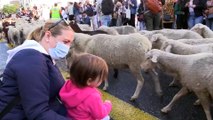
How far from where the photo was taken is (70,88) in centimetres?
219

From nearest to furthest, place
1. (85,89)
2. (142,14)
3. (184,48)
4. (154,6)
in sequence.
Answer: (85,89)
(184,48)
(154,6)
(142,14)

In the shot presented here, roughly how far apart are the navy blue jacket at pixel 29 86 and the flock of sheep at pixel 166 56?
222 cm

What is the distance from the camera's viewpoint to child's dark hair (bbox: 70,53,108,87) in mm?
2068

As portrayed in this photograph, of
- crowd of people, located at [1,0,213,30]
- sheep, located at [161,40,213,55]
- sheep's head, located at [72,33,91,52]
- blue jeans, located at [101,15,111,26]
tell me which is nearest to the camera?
sheep, located at [161,40,213,55]

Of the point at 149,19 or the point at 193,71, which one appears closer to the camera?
the point at 193,71


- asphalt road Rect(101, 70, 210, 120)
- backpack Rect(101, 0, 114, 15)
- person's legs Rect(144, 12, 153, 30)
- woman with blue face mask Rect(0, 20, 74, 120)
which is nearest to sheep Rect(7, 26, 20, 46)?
backpack Rect(101, 0, 114, 15)

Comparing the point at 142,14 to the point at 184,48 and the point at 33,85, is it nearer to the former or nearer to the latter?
the point at 184,48

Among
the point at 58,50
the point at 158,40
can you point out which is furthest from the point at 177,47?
the point at 58,50

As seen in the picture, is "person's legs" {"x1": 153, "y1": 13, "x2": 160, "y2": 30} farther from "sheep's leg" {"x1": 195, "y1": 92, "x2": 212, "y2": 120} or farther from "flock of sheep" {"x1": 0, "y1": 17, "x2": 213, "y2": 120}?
"sheep's leg" {"x1": 195, "y1": 92, "x2": 212, "y2": 120}

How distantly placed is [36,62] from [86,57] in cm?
32

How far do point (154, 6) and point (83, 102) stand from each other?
7.19 m

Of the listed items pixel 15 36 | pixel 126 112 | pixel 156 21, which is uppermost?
pixel 156 21

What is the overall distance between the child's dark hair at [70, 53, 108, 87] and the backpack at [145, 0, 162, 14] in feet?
23.4

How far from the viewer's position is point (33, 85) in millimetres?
1882
